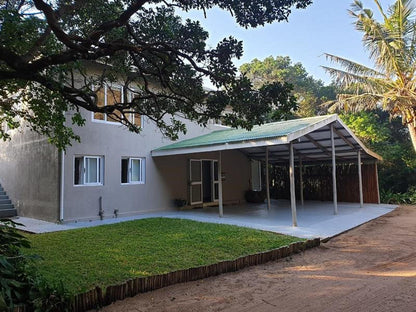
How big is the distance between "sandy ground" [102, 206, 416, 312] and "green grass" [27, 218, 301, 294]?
0.54 metres

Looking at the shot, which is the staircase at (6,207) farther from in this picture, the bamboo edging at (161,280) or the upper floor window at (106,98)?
the bamboo edging at (161,280)

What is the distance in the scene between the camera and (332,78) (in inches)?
635

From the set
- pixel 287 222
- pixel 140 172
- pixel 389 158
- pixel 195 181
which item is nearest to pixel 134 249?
pixel 287 222

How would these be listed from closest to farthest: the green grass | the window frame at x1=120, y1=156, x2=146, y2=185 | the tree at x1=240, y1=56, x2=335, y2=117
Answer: the green grass < the window frame at x1=120, y1=156, x2=146, y2=185 < the tree at x1=240, y1=56, x2=335, y2=117

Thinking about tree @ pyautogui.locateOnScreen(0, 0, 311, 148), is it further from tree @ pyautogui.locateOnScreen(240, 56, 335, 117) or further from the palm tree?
tree @ pyautogui.locateOnScreen(240, 56, 335, 117)

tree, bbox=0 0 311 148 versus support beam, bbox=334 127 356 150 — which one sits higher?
tree, bbox=0 0 311 148

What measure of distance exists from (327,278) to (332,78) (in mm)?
13387

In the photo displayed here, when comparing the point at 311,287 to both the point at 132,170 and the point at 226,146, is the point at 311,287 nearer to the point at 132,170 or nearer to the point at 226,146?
the point at 226,146

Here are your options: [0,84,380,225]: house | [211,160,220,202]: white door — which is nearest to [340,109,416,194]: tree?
[0,84,380,225]: house

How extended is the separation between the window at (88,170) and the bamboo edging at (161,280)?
6.99 meters

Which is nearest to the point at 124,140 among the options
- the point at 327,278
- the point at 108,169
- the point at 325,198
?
the point at 108,169

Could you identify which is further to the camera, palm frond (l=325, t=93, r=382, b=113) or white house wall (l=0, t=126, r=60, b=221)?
palm frond (l=325, t=93, r=382, b=113)

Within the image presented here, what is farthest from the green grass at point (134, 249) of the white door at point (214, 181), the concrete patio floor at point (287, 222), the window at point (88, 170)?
the white door at point (214, 181)

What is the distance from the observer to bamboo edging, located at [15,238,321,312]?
148 inches
